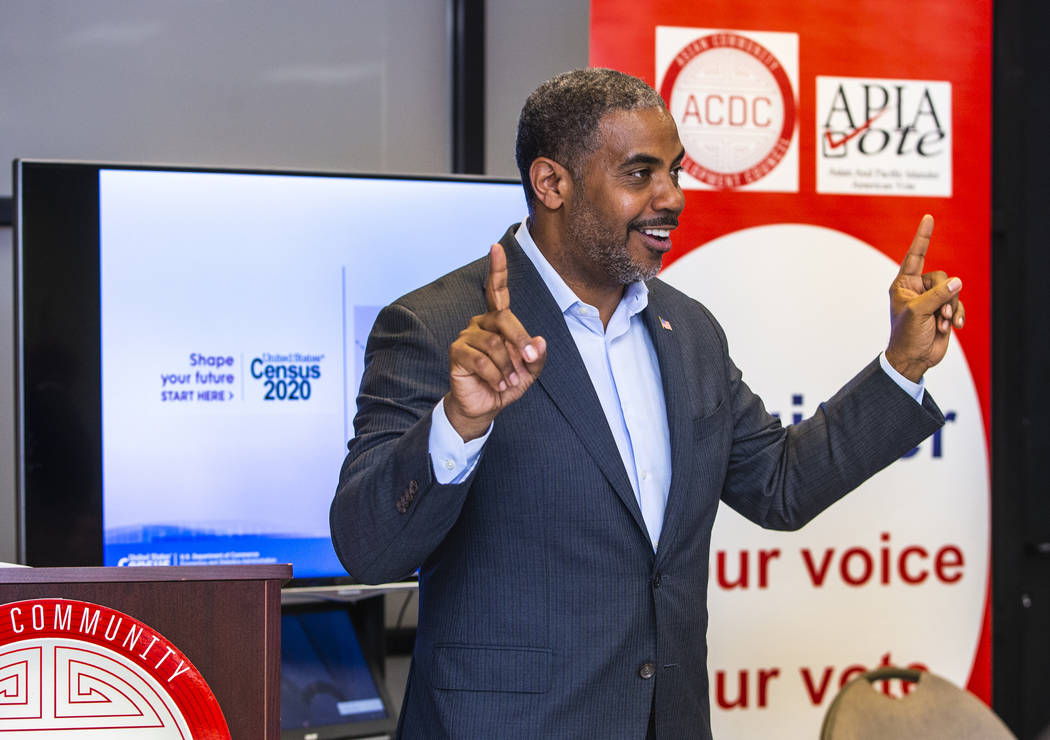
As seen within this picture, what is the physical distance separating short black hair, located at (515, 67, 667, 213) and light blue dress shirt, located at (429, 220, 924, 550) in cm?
16

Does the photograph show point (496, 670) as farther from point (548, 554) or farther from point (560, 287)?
point (560, 287)

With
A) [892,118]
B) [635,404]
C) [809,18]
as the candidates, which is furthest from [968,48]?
[635,404]

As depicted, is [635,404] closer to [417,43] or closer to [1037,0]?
[417,43]

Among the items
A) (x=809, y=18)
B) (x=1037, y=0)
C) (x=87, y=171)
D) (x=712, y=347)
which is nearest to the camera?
(x=712, y=347)

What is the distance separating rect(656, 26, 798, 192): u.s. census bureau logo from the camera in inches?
111

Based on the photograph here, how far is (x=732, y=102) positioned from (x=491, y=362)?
5.87ft

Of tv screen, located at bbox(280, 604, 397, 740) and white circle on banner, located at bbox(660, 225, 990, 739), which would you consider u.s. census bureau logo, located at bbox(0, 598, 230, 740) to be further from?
white circle on banner, located at bbox(660, 225, 990, 739)

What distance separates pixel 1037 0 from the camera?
3766 mm

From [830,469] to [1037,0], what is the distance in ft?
8.95

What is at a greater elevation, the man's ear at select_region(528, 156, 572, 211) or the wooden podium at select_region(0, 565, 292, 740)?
the man's ear at select_region(528, 156, 572, 211)

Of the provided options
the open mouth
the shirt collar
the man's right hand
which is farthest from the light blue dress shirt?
the man's right hand

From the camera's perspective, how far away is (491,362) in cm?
131

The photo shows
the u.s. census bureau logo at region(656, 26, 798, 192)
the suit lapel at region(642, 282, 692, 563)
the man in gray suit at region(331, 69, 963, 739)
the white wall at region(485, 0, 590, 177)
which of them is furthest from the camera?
the white wall at region(485, 0, 590, 177)

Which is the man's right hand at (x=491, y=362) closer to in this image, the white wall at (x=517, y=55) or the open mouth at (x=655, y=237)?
the open mouth at (x=655, y=237)
